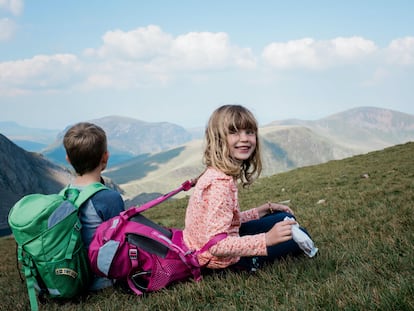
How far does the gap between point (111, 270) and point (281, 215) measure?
99.9 inches

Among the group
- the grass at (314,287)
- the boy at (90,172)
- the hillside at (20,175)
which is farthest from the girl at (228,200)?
the hillside at (20,175)

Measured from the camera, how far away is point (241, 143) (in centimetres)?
484

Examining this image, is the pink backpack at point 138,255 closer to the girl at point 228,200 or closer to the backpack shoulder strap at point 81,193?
the girl at point 228,200

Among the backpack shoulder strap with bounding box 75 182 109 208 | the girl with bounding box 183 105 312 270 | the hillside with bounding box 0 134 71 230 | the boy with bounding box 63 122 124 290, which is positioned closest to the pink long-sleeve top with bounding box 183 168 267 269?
the girl with bounding box 183 105 312 270

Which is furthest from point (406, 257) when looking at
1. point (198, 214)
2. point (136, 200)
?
point (136, 200)

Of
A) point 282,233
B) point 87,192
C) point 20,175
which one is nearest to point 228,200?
point 282,233

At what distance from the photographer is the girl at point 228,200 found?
4445 mm

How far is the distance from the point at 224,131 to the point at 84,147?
76.8 inches

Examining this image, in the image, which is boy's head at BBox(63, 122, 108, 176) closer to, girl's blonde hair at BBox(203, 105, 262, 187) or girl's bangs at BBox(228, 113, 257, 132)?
girl's blonde hair at BBox(203, 105, 262, 187)

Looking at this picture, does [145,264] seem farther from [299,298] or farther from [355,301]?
[355,301]

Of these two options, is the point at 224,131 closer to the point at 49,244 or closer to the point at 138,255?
the point at 138,255

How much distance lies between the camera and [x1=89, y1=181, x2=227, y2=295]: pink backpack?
4.64 metres

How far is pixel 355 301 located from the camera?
10.6 feet

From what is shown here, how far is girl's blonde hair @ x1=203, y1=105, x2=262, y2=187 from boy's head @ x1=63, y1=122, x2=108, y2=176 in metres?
1.52
